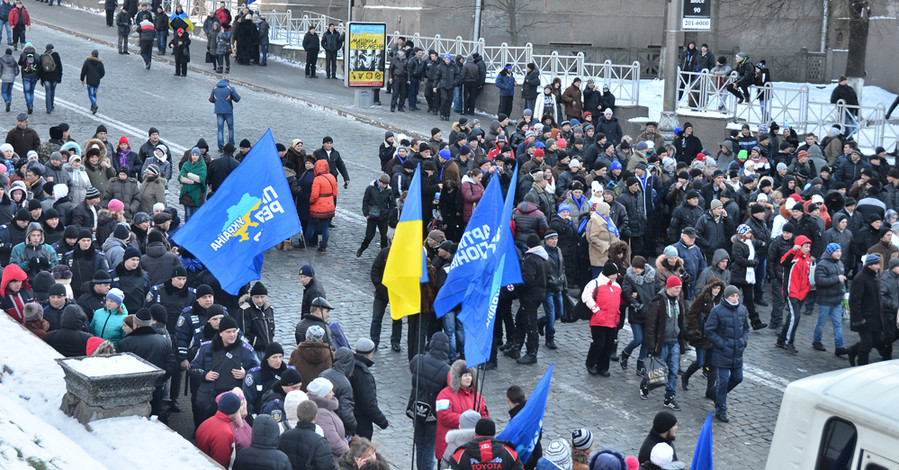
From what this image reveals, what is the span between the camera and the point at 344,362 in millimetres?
9906

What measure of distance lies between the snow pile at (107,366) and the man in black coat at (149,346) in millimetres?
1053

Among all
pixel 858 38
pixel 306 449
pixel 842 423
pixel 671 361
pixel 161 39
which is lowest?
pixel 671 361

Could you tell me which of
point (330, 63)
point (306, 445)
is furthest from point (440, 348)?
point (330, 63)

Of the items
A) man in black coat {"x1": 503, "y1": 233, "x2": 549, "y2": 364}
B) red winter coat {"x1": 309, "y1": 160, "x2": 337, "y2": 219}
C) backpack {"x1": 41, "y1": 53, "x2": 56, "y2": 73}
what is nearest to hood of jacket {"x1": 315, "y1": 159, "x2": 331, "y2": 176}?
red winter coat {"x1": 309, "y1": 160, "x2": 337, "y2": 219}

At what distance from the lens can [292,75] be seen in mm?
34594

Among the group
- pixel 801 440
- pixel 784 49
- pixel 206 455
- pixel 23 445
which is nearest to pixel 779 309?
pixel 801 440

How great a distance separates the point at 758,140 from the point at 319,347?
46.2ft

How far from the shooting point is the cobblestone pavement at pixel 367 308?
11.8 meters

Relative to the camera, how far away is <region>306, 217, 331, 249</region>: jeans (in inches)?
683

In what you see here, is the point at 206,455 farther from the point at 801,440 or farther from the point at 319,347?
the point at 801,440

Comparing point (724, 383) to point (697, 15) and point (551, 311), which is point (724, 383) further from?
point (697, 15)

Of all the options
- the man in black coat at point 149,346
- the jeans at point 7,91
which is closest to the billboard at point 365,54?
the jeans at point 7,91

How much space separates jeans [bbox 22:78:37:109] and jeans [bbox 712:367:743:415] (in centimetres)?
1846

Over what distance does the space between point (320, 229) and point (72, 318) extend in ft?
23.8
